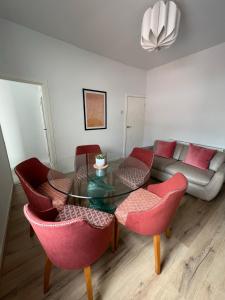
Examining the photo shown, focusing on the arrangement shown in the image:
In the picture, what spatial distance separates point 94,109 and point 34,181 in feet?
7.11

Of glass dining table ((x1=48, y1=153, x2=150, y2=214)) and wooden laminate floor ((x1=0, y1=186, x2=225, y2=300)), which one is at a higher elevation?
glass dining table ((x1=48, y1=153, x2=150, y2=214))

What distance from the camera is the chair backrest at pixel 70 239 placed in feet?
2.36

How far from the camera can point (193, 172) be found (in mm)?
2301

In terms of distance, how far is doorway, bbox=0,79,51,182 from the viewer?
3246 mm

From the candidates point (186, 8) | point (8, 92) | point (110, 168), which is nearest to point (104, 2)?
point (186, 8)

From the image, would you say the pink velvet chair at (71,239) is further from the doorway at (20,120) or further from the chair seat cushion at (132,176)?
the doorway at (20,120)

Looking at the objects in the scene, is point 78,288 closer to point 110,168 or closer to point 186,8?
point 110,168

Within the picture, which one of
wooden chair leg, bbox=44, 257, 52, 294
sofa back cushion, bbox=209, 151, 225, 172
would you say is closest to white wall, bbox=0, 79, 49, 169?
wooden chair leg, bbox=44, 257, 52, 294

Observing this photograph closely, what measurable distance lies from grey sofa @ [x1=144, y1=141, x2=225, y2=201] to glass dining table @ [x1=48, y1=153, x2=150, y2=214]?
0.84m

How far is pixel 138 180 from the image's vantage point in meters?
1.62

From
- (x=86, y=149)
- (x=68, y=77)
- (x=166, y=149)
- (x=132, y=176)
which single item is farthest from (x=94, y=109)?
(x=132, y=176)

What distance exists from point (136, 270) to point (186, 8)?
3.13m

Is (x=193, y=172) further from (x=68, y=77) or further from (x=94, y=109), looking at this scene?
(x=68, y=77)

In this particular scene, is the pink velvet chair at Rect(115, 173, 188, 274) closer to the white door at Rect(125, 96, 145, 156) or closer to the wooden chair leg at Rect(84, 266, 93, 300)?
the wooden chair leg at Rect(84, 266, 93, 300)
